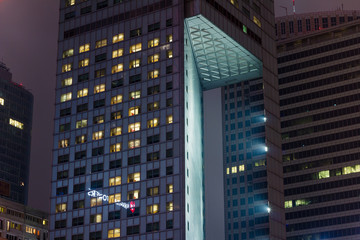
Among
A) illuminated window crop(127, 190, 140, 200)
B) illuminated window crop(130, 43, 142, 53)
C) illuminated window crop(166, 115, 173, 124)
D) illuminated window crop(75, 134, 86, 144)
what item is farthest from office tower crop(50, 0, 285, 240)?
illuminated window crop(75, 134, 86, 144)

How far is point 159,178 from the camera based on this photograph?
148 meters

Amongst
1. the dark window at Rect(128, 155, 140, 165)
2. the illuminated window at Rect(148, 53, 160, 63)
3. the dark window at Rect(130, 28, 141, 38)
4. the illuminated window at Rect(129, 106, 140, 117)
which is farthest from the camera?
the dark window at Rect(130, 28, 141, 38)

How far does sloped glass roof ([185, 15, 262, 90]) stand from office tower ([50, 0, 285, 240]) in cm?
38

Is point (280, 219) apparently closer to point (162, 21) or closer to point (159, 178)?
point (159, 178)

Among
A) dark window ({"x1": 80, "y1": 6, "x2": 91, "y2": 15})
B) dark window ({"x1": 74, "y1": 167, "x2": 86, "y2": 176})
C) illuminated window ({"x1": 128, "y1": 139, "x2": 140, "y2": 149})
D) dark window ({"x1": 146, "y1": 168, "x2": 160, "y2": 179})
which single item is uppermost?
dark window ({"x1": 80, "y1": 6, "x2": 91, "y2": 15})

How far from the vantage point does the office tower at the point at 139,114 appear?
148500 millimetres

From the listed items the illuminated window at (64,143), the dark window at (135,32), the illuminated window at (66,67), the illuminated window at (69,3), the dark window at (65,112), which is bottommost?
the illuminated window at (64,143)

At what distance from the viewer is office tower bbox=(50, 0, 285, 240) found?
148500mm

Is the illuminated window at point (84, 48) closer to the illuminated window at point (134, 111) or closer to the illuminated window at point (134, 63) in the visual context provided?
the illuminated window at point (134, 63)

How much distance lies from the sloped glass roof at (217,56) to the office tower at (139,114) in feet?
1.26

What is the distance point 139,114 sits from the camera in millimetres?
155875

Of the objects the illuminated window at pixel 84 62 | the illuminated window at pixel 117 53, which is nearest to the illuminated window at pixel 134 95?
the illuminated window at pixel 117 53

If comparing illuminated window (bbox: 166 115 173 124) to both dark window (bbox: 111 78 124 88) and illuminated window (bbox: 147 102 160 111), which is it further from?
dark window (bbox: 111 78 124 88)

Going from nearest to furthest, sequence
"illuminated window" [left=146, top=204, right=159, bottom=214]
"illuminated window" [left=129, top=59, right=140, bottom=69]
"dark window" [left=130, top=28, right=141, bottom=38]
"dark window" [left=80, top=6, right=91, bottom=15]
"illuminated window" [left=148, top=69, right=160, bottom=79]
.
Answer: "illuminated window" [left=146, top=204, right=159, bottom=214], "illuminated window" [left=148, top=69, right=160, bottom=79], "illuminated window" [left=129, top=59, right=140, bottom=69], "dark window" [left=130, top=28, right=141, bottom=38], "dark window" [left=80, top=6, right=91, bottom=15]
